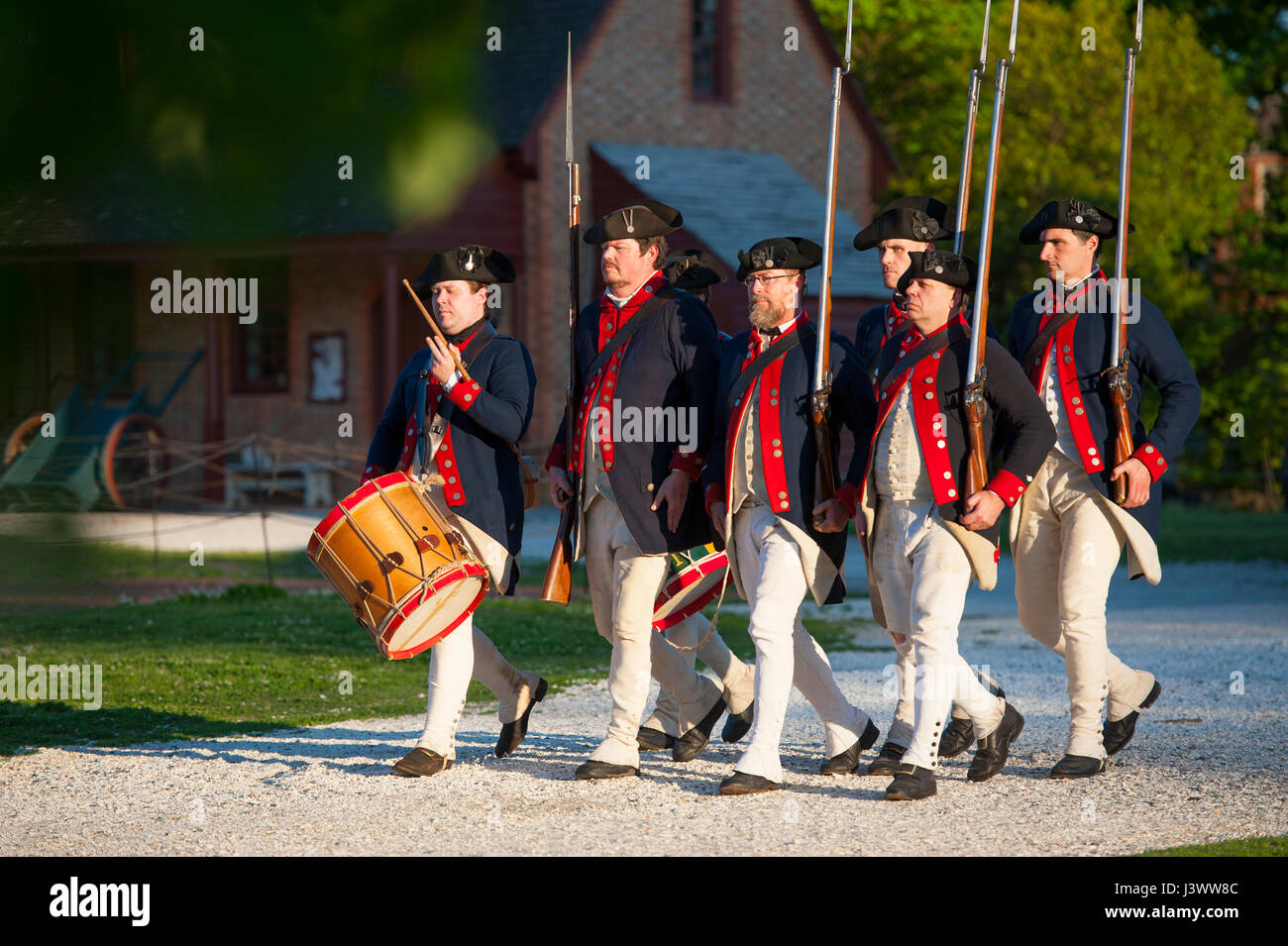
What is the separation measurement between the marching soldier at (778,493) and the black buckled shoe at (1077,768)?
2.41 ft

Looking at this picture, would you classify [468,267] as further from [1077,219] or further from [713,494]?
[1077,219]

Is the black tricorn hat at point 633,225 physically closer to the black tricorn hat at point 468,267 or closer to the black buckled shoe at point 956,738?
the black tricorn hat at point 468,267

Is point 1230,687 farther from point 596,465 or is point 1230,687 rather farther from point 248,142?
point 248,142

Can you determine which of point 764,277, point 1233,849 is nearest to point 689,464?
point 764,277

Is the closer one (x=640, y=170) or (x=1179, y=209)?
(x=640, y=170)

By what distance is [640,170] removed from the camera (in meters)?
21.3

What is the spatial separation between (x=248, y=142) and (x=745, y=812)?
13.2 ft

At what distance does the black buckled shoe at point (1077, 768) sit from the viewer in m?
6.03

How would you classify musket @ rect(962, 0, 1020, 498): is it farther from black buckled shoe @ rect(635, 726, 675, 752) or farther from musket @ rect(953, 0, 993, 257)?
black buckled shoe @ rect(635, 726, 675, 752)

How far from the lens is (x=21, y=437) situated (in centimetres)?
179

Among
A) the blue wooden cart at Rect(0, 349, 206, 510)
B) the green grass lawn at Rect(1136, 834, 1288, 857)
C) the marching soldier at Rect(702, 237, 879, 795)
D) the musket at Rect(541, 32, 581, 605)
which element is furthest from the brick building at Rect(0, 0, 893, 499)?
the blue wooden cart at Rect(0, 349, 206, 510)

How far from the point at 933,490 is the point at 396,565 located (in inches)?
76.7
